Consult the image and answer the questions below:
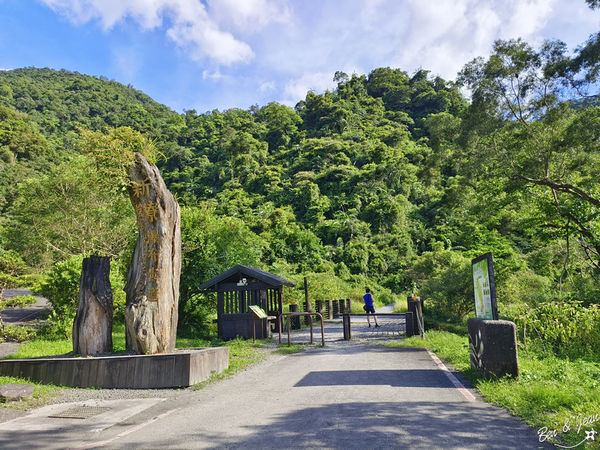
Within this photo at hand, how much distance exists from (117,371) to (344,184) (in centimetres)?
5111

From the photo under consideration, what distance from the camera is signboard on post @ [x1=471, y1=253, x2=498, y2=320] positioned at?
20.7ft

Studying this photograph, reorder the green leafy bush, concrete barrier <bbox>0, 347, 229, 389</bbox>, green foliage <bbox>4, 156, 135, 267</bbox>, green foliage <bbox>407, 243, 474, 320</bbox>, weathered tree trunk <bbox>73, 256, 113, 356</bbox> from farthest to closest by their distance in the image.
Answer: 1. green foliage <bbox>4, 156, 135, 267</bbox>
2. green foliage <bbox>407, 243, 474, 320</bbox>
3. the green leafy bush
4. weathered tree trunk <bbox>73, 256, 113, 356</bbox>
5. concrete barrier <bbox>0, 347, 229, 389</bbox>

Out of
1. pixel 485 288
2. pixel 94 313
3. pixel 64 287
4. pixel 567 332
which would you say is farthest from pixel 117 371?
pixel 567 332

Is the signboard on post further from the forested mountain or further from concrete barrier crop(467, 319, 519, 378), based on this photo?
the forested mountain

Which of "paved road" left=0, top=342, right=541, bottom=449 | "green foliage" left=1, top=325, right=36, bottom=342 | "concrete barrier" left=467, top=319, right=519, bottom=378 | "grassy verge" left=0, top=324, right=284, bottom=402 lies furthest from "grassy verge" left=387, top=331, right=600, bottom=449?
"green foliage" left=1, top=325, right=36, bottom=342

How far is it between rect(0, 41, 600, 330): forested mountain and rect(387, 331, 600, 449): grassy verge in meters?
7.16

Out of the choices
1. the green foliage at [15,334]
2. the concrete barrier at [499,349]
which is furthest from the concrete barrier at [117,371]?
the green foliage at [15,334]

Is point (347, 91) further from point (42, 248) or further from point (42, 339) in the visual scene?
point (42, 339)

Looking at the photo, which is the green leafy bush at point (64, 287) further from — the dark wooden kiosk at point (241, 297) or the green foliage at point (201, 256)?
the dark wooden kiosk at point (241, 297)

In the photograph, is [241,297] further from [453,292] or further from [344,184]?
[344,184]

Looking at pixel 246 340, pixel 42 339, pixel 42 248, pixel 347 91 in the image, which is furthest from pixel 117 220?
pixel 347 91

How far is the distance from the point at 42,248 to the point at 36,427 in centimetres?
2648

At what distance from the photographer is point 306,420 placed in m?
4.57

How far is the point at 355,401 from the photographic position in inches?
209
